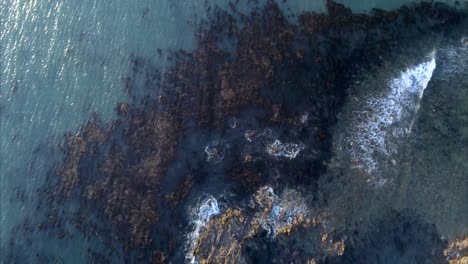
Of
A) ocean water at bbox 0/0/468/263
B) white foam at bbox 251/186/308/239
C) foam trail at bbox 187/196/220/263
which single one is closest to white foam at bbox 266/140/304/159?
ocean water at bbox 0/0/468/263

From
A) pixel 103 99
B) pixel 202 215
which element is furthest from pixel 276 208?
pixel 103 99

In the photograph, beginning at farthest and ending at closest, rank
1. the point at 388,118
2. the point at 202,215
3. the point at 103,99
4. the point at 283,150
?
the point at 388,118
the point at 103,99
the point at 283,150
the point at 202,215

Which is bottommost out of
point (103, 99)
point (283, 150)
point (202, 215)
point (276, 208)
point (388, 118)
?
point (202, 215)

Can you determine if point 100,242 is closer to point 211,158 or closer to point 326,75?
point 211,158

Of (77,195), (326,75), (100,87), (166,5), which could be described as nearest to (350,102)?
(326,75)

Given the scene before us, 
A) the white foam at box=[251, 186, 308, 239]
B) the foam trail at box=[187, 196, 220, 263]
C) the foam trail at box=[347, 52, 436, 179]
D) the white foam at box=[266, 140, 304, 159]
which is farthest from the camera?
the foam trail at box=[347, 52, 436, 179]

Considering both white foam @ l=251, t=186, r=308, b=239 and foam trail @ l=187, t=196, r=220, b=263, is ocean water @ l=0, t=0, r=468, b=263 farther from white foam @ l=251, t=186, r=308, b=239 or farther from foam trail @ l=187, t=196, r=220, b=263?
white foam @ l=251, t=186, r=308, b=239

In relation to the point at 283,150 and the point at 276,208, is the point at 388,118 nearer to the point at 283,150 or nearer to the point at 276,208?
the point at 283,150
